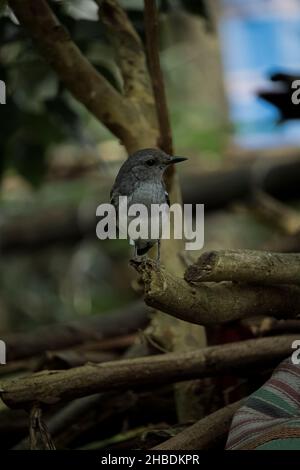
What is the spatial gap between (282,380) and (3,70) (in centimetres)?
151

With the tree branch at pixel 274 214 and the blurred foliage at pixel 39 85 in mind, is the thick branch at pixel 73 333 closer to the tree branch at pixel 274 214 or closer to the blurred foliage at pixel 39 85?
the blurred foliage at pixel 39 85

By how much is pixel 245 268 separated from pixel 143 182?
32 centimetres

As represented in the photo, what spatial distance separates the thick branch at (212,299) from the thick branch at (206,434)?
0.69 feet

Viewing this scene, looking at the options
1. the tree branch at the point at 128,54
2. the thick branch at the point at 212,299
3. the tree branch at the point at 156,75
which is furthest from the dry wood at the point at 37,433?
the tree branch at the point at 128,54

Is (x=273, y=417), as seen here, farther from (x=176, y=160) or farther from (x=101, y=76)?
(x=101, y=76)

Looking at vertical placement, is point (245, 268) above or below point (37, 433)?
above

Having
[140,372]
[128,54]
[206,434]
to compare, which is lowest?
[206,434]

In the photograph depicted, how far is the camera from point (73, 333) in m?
2.97

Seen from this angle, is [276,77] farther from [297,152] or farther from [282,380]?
[297,152]

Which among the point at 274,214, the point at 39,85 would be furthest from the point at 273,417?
the point at 274,214

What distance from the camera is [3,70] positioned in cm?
275

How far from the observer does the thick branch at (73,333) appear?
9.20ft
